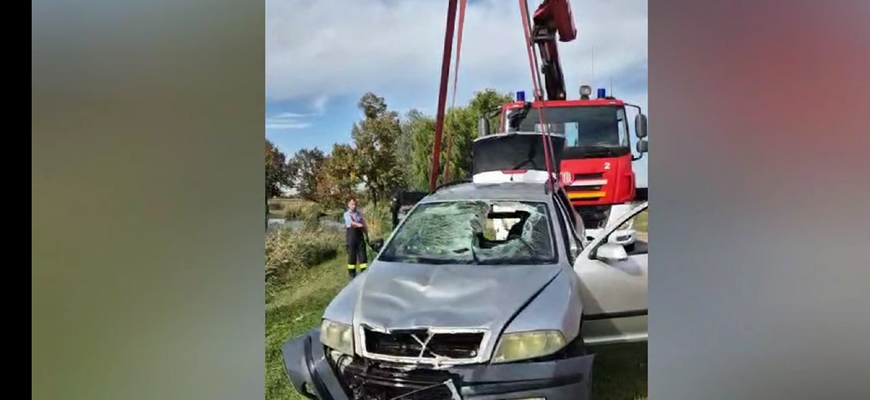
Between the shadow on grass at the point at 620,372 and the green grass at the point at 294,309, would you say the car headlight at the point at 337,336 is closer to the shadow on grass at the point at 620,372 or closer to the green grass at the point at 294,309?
the green grass at the point at 294,309

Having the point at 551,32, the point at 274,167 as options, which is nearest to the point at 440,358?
the point at 274,167

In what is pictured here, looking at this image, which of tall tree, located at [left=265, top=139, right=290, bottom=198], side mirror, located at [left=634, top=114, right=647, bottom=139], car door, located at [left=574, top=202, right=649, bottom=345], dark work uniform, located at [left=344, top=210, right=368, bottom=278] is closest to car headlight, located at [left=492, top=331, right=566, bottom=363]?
car door, located at [left=574, top=202, right=649, bottom=345]

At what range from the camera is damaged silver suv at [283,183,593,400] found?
1940 mm

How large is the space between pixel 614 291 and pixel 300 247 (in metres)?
1.08

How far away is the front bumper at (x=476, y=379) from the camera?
193cm

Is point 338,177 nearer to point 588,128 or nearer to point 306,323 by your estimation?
point 306,323

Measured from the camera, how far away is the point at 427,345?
196cm

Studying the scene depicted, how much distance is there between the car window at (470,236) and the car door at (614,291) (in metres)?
0.14

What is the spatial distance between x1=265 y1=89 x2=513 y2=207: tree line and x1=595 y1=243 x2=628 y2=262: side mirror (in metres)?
0.53

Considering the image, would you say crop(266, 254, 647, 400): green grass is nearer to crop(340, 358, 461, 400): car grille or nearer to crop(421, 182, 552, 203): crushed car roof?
crop(340, 358, 461, 400): car grille
